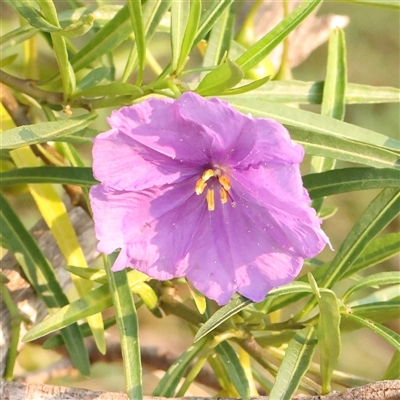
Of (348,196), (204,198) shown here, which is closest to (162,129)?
(204,198)

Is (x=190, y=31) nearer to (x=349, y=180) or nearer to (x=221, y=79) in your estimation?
(x=221, y=79)

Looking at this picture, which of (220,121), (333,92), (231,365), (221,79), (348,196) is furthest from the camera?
(348,196)

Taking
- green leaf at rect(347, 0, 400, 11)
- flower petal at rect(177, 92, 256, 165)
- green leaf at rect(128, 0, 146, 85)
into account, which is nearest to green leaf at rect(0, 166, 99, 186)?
green leaf at rect(128, 0, 146, 85)

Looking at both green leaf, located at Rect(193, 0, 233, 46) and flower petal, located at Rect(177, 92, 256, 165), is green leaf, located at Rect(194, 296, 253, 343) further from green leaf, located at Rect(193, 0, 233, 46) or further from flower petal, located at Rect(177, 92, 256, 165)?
green leaf, located at Rect(193, 0, 233, 46)

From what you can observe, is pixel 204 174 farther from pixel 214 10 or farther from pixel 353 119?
pixel 353 119

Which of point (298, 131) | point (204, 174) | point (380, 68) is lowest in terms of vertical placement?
point (204, 174)

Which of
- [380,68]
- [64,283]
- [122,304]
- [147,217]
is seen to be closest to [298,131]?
[147,217]

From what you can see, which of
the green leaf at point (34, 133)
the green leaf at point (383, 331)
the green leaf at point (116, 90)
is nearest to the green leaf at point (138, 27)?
the green leaf at point (116, 90)
